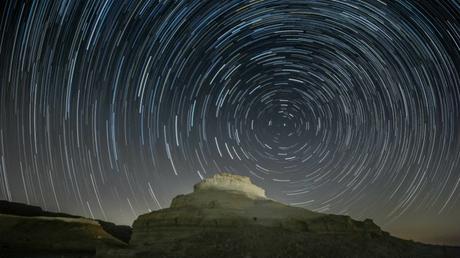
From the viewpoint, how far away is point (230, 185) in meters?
81.2

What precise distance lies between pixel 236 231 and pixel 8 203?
139 m

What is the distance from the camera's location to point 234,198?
70188mm

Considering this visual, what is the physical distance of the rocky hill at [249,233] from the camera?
46188 millimetres

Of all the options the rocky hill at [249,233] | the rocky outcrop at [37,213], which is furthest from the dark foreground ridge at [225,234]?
the rocky outcrop at [37,213]

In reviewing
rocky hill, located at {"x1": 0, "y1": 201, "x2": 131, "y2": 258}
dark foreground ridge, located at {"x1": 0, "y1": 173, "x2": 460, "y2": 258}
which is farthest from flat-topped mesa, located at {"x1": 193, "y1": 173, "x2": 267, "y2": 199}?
rocky hill, located at {"x1": 0, "y1": 201, "x2": 131, "y2": 258}

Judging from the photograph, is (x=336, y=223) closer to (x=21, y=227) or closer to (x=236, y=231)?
(x=236, y=231)

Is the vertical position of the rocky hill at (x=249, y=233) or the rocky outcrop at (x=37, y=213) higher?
the rocky outcrop at (x=37, y=213)

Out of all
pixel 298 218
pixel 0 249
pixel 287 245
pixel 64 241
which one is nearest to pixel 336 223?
pixel 298 218

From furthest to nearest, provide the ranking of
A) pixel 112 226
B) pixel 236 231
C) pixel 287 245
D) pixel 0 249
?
1. pixel 112 226
2. pixel 0 249
3. pixel 236 231
4. pixel 287 245

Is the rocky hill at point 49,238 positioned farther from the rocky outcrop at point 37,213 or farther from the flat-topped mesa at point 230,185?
the rocky outcrop at point 37,213

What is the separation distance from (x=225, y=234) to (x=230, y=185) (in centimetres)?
2987

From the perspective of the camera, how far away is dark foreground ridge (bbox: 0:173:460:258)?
46688mm

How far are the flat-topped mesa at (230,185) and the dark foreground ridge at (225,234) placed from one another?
168 inches

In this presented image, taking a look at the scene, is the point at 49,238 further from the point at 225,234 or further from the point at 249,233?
the point at 249,233
